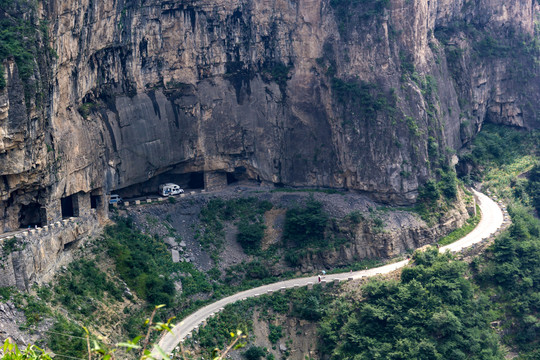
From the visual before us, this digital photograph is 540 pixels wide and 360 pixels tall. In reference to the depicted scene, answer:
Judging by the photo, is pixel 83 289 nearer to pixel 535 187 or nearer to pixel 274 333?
pixel 274 333

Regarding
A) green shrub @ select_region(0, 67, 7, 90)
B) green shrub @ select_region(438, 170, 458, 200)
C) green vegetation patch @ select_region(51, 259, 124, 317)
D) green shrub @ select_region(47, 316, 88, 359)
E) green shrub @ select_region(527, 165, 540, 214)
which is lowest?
green shrub @ select_region(47, 316, 88, 359)

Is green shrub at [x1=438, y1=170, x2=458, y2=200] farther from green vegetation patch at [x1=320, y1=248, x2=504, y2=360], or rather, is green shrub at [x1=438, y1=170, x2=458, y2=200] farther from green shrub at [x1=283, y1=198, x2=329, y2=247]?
green shrub at [x1=283, y1=198, x2=329, y2=247]

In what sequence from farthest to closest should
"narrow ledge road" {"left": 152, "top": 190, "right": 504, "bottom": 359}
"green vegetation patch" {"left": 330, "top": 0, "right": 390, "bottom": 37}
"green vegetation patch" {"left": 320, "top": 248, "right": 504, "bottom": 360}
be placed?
"green vegetation patch" {"left": 330, "top": 0, "right": 390, "bottom": 37} < "green vegetation patch" {"left": 320, "top": 248, "right": 504, "bottom": 360} < "narrow ledge road" {"left": 152, "top": 190, "right": 504, "bottom": 359}

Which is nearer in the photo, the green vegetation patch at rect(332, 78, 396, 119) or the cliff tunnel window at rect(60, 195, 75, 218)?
the cliff tunnel window at rect(60, 195, 75, 218)

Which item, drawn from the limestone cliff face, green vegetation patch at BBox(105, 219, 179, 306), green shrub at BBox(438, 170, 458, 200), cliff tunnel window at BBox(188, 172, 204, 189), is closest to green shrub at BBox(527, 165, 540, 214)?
the limestone cliff face

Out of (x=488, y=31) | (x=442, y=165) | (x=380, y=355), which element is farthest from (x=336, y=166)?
(x=488, y=31)

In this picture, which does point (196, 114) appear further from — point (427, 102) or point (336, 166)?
point (427, 102)

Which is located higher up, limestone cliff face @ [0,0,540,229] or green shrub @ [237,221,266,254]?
limestone cliff face @ [0,0,540,229]
